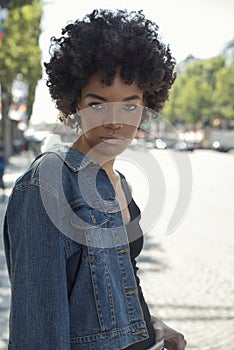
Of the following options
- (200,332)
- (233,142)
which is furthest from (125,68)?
(233,142)

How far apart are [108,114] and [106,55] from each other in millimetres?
164

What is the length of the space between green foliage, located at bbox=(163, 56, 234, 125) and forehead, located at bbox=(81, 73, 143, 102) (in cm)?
6741

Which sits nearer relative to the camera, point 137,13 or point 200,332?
point 137,13

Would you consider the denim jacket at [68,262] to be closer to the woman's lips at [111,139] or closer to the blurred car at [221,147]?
the woman's lips at [111,139]

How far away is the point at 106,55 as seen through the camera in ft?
6.20

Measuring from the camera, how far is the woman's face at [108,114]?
1.88 metres

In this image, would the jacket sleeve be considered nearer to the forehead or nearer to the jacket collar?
the jacket collar

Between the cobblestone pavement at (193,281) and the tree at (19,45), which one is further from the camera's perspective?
the tree at (19,45)

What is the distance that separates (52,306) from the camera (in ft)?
5.33

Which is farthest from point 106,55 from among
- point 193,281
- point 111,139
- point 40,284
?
point 193,281

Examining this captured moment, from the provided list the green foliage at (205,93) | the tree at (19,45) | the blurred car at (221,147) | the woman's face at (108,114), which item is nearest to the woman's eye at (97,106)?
the woman's face at (108,114)

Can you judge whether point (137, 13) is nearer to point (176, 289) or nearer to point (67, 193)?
point (67, 193)

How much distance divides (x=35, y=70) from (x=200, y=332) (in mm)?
26058

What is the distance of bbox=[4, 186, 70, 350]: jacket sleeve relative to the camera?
63.8 inches
